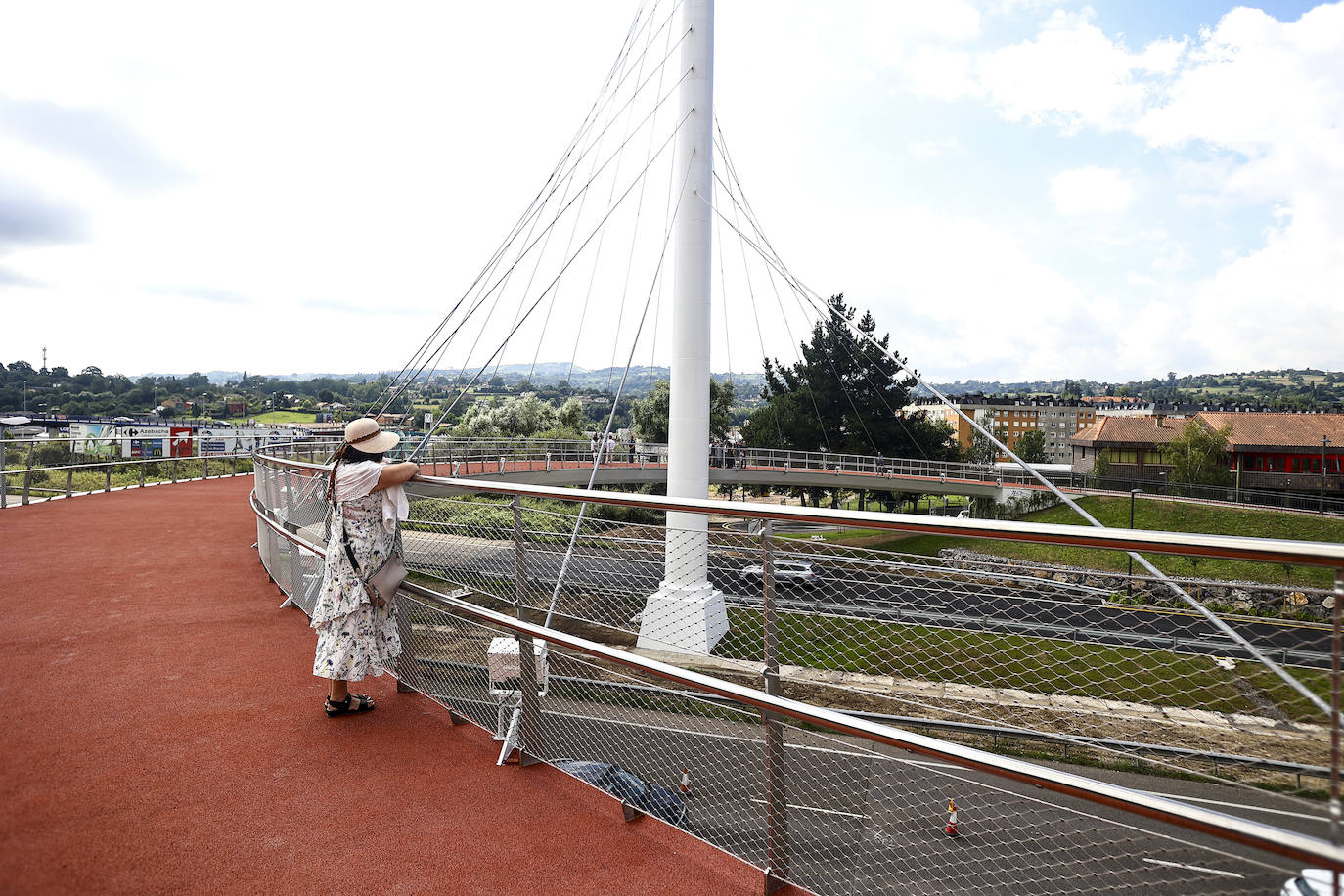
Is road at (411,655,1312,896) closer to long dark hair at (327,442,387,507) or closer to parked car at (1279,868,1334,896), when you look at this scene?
long dark hair at (327,442,387,507)

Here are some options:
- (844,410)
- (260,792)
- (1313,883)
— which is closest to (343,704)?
(260,792)

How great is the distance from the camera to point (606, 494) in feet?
8.58

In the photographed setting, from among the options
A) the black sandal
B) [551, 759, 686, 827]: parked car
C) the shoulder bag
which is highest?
the shoulder bag

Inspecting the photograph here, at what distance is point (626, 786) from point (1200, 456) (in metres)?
53.1

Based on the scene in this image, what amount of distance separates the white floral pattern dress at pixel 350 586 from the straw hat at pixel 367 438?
11 centimetres

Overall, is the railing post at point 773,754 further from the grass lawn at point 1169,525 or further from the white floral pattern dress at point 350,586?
the grass lawn at point 1169,525

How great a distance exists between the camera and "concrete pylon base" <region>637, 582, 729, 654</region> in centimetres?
276

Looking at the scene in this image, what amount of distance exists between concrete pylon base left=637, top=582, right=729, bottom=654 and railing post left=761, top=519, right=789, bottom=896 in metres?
0.20

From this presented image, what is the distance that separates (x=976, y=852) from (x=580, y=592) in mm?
8133

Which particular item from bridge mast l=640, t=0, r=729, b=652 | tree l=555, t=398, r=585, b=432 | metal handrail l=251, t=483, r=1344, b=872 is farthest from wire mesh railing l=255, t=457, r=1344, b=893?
tree l=555, t=398, r=585, b=432

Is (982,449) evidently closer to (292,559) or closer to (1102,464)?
(1102,464)

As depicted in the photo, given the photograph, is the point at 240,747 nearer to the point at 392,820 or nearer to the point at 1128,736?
the point at 392,820

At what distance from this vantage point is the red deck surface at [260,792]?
2.36 metres

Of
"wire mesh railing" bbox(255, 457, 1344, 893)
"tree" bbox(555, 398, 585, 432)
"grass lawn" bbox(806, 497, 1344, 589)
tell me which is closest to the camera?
"wire mesh railing" bbox(255, 457, 1344, 893)
